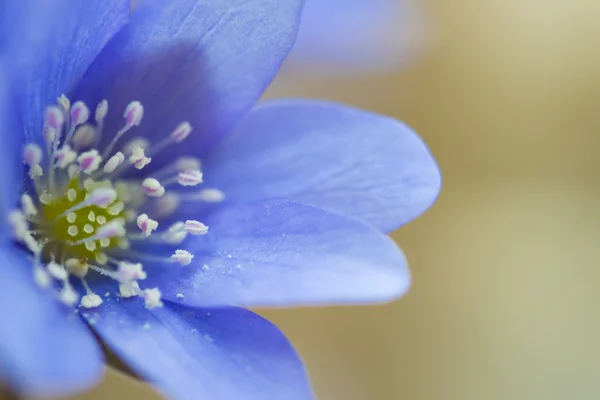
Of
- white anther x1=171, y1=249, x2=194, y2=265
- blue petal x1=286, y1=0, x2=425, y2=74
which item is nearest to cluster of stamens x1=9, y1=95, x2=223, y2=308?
white anther x1=171, y1=249, x2=194, y2=265

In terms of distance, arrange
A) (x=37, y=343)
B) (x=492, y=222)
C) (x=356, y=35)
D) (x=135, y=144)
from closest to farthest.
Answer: (x=37, y=343) < (x=135, y=144) < (x=356, y=35) < (x=492, y=222)

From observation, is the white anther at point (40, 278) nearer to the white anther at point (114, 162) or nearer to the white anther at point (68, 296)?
the white anther at point (68, 296)

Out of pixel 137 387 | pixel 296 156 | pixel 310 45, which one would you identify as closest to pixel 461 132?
pixel 310 45

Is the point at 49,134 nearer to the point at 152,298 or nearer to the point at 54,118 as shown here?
the point at 54,118

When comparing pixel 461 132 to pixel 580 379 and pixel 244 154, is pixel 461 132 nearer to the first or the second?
pixel 580 379

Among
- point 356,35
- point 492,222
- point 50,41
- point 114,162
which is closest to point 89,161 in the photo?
point 114,162

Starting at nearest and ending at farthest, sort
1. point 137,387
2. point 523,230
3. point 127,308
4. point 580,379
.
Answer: point 127,308 < point 137,387 < point 580,379 < point 523,230

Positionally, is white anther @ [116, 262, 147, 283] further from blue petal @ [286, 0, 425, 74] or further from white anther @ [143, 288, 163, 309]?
blue petal @ [286, 0, 425, 74]
